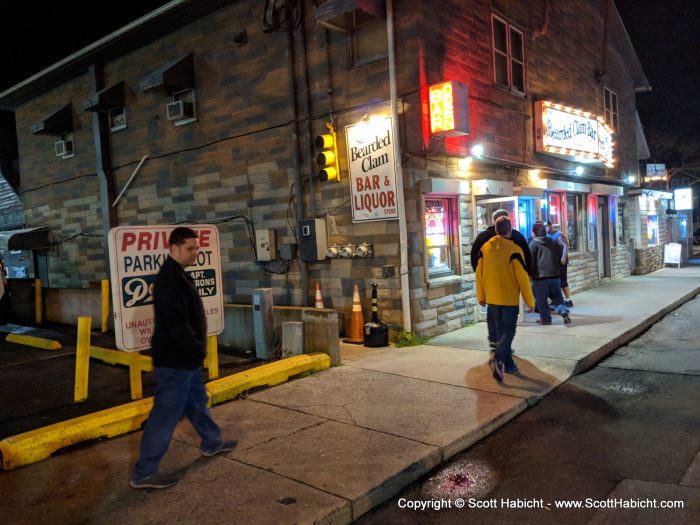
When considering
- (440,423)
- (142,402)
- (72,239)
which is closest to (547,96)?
(440,423)

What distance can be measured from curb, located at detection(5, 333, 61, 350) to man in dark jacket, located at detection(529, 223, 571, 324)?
29.5 feet

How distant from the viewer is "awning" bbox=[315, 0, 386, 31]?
8508mm

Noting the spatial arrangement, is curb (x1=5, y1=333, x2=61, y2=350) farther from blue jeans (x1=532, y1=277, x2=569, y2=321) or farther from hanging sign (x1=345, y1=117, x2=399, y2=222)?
blue jeans (x1=532, y1=277, x2=569, y2=321)

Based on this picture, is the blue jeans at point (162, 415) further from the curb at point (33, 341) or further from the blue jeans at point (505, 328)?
the curb at point (33, 341)

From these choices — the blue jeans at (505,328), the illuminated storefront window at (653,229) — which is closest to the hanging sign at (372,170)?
the blue jeans at (505,328)

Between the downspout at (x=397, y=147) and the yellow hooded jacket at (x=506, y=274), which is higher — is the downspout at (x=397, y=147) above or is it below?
above

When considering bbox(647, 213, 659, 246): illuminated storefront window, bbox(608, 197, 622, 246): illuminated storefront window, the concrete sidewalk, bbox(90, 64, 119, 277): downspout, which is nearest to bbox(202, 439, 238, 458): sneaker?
the concrete sidewalk

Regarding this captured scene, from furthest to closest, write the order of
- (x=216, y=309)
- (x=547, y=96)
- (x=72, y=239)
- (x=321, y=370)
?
(x=72, y=239)
(x=547, y=96)
(x=321, y=370)
(x=216, y=309)

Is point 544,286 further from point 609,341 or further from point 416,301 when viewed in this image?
point 416,301

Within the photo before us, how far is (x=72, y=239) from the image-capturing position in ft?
53.5

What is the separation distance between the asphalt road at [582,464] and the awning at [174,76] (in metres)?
9.93

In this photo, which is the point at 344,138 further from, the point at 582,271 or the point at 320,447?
the point at 582,271

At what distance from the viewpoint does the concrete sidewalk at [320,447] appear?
3842mm

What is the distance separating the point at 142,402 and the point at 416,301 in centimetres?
488
